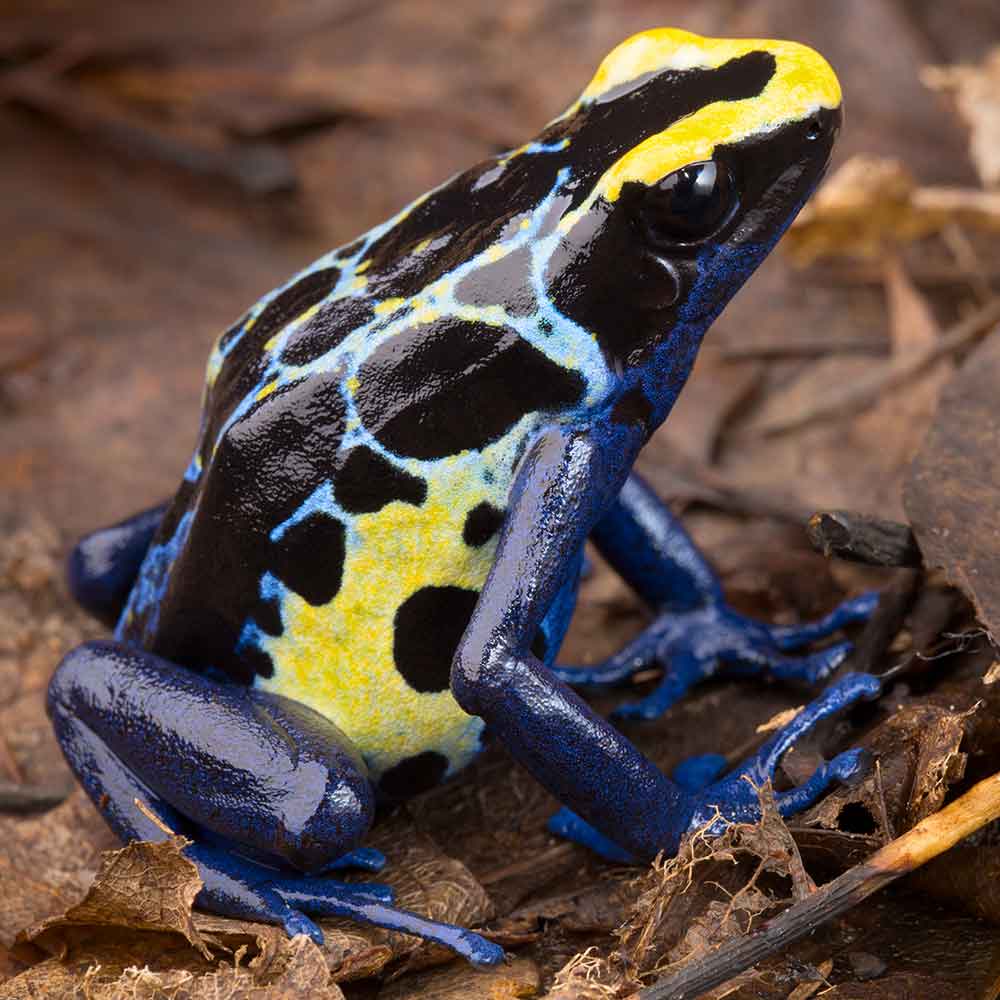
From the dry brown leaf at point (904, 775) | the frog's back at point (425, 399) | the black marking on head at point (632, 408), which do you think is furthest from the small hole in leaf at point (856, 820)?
the black marking on head at point (632, 408)

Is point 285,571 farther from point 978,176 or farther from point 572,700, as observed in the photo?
point 978,176

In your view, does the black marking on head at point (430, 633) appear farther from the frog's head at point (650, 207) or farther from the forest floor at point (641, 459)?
the frog's head at point (650, 207)

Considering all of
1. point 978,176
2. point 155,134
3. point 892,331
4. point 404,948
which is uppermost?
point 155,134

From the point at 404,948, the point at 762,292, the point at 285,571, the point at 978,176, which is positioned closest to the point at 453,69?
the point at 762,292

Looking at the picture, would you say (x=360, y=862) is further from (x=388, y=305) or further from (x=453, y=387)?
(x=388, y=305)

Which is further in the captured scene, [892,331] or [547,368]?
[892,331]

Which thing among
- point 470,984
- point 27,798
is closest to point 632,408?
point 470,984

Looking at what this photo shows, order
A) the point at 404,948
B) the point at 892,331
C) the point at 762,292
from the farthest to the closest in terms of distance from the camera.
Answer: the point at 762,292, the point at 892,331, the point at 404,948
